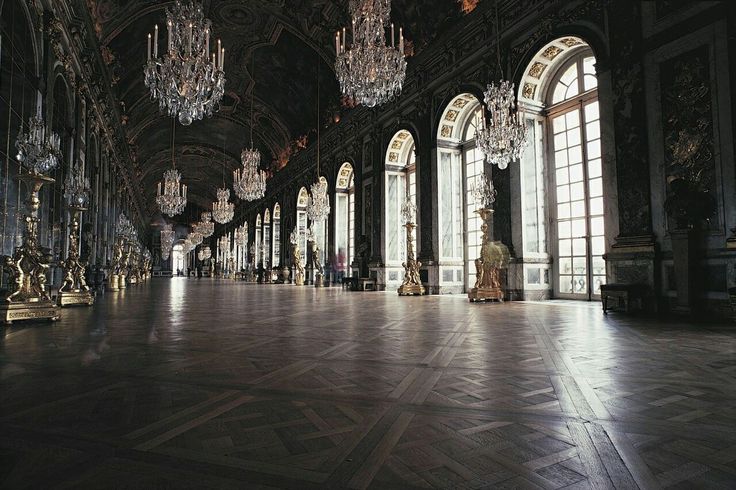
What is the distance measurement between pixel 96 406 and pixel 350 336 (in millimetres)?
2399

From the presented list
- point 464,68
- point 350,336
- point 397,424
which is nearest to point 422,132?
point 464,68

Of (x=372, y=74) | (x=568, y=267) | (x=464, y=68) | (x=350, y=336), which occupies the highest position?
(x=464, y=68)

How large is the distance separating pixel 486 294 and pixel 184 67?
6.83 m

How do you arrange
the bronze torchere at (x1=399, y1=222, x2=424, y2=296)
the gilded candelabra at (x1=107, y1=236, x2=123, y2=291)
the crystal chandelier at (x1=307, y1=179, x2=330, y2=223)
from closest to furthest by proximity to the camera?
the bronze torchere at (x1=399, y1=222, x2=424, y2=296) < the gilded candelabra at (x1=107, y1=236, x2=123, y2=291) < the crystal chandelier at (x1=307, y1=179, x2=330, y2=223)

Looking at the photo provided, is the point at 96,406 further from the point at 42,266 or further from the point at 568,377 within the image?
the point at 42,266

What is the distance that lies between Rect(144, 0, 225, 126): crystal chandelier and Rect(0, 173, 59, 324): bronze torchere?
215 centimetres

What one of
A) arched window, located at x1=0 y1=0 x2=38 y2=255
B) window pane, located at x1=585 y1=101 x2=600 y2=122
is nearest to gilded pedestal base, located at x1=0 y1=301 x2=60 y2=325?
arched window, located at x1=0 y1=0 x2=38 y2=255

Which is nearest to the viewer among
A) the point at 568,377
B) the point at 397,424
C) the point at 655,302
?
the point at 397,424

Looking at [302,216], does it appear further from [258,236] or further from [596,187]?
[596,187]

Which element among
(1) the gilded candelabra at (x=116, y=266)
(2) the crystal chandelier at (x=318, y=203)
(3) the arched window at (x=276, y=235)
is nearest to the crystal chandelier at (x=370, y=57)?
(2) the crystal chandelier at (x=318, y=203)

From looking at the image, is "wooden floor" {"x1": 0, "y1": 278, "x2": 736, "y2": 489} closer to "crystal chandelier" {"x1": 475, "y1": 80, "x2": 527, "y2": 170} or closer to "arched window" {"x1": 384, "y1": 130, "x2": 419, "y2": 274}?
"crystal chandelier" {"x1": 475, "y1": 80, "x2": 527, "y2": 170}

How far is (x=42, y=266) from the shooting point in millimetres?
5348

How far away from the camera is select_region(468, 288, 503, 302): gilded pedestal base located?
8.84m

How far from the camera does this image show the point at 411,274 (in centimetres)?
1169
